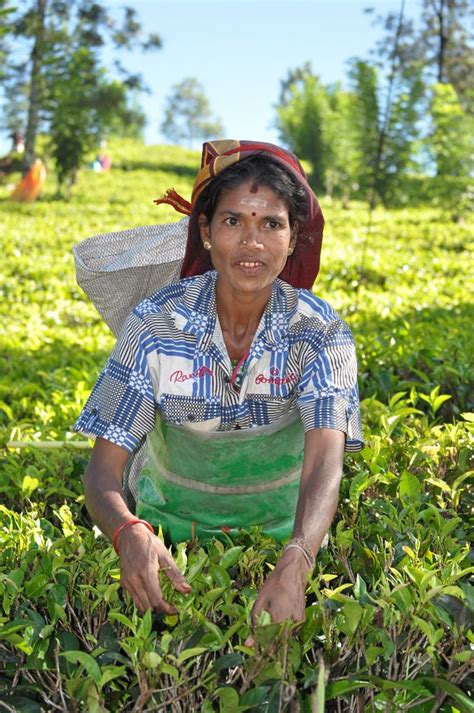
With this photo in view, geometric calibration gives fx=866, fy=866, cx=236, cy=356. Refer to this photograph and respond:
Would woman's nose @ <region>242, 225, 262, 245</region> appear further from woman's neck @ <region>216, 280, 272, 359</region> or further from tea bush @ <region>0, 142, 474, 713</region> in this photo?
tea bush @ <region>0, 142, 474, 713</region>

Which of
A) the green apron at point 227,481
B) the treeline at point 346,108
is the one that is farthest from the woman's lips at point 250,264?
the treeline at point 346,108

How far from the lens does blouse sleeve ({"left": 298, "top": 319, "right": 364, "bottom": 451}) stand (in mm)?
2277

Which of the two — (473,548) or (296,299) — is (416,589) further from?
(296,299)

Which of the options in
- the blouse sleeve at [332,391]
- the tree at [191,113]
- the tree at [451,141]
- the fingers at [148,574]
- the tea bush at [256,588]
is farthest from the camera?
the tree at [191,113]

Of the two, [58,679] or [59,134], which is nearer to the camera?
[58,679]

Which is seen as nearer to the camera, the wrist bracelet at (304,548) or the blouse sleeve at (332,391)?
the wrist bracelet at (304,548)

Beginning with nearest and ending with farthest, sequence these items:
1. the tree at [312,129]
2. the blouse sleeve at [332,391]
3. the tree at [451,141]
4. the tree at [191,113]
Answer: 1. the blouse sleeve at [332,391]
2. the tree at [451,141]
3. the tree at [312,129]
4. the tree at [191,113]

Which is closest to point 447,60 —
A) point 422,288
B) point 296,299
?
point 422,288

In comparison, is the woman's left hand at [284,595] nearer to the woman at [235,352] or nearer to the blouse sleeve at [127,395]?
the woman at [235,352]

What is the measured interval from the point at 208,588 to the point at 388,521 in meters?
0.61

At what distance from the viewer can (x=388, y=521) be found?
233cm

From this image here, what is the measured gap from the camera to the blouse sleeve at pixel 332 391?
7.47 feet

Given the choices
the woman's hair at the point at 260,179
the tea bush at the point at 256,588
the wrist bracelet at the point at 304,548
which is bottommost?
the tea bush at the point at 256,588

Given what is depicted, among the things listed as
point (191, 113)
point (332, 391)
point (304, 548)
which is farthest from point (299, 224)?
point (191, 113)
